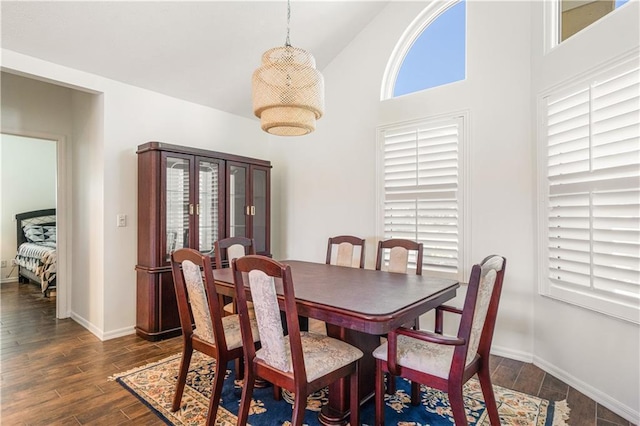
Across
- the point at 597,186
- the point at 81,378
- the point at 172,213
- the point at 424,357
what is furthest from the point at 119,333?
the point at 597,186

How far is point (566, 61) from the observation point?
2455mm

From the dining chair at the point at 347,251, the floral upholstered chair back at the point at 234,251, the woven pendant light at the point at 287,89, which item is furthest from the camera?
the dining chair at the point at 347,251

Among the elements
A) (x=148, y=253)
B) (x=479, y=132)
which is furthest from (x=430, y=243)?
(x=148, y=253)

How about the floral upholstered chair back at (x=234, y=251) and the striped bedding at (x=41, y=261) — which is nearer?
the floral upholstered chair back at (x=234, y=251)

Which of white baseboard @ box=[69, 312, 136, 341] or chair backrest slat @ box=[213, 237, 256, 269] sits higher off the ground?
chair backrest slat @ box=[213, 237, 256, 269]

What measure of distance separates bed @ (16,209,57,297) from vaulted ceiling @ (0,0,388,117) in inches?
120

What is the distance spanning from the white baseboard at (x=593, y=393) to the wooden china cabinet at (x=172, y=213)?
323 cm

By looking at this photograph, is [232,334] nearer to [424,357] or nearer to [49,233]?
[424,357]

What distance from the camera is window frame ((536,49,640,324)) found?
2.02 metres

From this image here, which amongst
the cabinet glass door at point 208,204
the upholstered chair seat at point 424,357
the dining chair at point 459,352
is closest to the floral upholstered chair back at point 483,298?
the dining chair at point 459,352

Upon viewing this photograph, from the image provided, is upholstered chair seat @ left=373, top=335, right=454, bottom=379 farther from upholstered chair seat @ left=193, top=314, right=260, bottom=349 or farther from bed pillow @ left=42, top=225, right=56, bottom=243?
bed pillow @ left=42, top=225, right=56, bottom=243

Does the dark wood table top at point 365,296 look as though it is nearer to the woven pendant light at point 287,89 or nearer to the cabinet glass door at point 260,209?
the woven pendant light at point 287,89

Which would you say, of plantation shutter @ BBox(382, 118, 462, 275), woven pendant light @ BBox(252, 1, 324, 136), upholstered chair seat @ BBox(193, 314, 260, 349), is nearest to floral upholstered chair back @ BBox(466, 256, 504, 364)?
upholstered chair seat @ BBox(193, 314, 260, 349)

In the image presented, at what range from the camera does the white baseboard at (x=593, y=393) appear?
2014 mm
